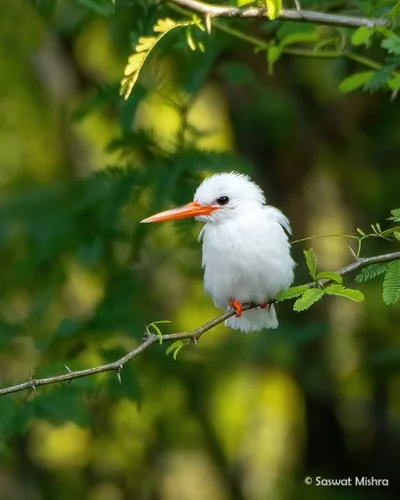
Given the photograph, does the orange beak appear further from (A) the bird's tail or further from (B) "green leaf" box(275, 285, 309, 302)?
(B) "green leaf" box(275, 285, 309, 302)

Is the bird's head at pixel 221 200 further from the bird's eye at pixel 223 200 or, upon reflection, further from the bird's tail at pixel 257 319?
the bird's tail at pixel 257 319

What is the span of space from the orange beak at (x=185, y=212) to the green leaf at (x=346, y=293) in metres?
1.42

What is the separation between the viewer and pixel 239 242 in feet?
16.0

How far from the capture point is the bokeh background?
6637mm

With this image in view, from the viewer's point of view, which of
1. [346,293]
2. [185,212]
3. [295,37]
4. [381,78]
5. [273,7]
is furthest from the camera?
[295,37]

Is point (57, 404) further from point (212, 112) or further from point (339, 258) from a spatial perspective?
point (212, 112)

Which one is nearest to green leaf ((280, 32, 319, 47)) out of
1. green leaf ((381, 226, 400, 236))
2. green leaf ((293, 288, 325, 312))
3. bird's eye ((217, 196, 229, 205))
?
bird's eye ((217, 196, 229, 205))

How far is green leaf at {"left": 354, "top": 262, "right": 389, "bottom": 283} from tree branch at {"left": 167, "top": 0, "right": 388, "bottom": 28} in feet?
3.69

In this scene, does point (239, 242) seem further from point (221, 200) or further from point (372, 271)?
point (372, 271)

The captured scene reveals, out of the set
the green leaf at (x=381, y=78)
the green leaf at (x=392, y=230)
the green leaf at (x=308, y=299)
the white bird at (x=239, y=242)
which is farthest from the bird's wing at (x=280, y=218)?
the green leaf at (x=308, y=299)

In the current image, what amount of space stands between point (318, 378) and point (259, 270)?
4959 millimetres

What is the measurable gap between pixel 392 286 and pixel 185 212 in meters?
1.54

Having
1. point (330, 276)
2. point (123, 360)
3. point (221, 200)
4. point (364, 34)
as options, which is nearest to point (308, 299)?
point (330, 276)

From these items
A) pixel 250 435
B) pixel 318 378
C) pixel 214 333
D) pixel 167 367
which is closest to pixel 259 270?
pixel 167 367
